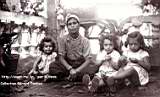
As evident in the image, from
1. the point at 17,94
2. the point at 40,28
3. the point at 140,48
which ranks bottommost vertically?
the point at 17,94

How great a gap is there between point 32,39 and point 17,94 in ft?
1.11

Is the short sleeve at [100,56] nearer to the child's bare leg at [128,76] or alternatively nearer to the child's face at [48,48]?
the child's bare leg at [128,76]

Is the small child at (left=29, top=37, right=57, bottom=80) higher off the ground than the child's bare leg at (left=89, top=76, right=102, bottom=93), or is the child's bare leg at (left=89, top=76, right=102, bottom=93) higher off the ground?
the small child at (left=29, top=37, right=57, bottom=80)

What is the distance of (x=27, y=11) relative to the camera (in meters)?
1.82

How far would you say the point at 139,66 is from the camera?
175 cm

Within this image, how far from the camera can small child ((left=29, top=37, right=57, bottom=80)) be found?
1786 mm

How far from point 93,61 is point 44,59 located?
0.29 metres

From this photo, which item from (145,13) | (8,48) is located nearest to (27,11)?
(8,48)

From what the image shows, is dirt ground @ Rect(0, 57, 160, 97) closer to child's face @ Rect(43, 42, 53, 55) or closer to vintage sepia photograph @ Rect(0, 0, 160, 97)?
vintage sepia photograph @ Rect(0, 0, 160, 97)

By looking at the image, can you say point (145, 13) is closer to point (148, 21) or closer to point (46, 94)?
point (148, 21)

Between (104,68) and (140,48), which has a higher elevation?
(140,48)

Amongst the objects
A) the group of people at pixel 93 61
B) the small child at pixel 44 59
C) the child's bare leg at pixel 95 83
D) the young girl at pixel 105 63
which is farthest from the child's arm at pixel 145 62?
the small child at pixel 44 59

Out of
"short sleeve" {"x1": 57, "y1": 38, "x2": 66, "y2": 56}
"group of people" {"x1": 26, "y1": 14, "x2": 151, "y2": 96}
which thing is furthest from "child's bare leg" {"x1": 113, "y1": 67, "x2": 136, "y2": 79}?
"short sleeve" {"x1": 57, "y1": 38, "x2": 66, "y2": 56}

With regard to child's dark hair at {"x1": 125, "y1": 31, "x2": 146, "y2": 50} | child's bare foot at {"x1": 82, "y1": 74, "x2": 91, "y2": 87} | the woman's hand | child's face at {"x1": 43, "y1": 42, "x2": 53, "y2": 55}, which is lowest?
child's bare foot at {"x1": 82, "y1": 74, "x2": 91, "y2": 87}
